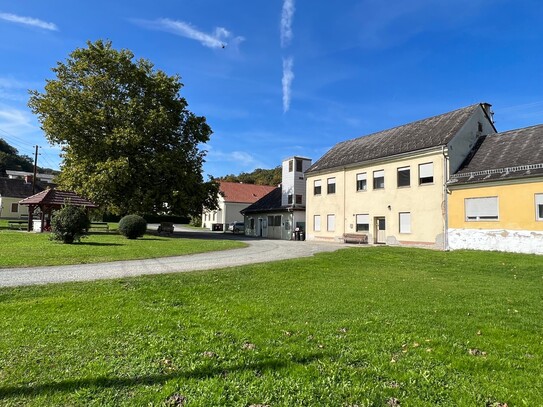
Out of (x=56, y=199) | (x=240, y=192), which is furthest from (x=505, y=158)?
(x=240, y=192)

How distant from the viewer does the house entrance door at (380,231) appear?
28.1 metres

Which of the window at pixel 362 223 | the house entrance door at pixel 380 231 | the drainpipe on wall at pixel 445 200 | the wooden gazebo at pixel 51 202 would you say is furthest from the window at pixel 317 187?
the wooden gazebo at pixel 51 202

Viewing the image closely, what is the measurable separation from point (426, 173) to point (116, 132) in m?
24.7

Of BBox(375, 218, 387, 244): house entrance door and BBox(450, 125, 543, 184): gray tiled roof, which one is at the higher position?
BBox(450, 125, 543, 184): gray tiled roof

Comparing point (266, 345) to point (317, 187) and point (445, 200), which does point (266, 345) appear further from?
point (317, 187)

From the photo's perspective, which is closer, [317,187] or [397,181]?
[397,181]

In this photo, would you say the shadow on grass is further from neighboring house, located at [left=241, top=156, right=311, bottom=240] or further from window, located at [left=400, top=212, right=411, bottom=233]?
neighboring house, located at [left=241, top=156, right=311, bottom=240]

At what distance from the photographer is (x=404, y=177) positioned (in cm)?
2672

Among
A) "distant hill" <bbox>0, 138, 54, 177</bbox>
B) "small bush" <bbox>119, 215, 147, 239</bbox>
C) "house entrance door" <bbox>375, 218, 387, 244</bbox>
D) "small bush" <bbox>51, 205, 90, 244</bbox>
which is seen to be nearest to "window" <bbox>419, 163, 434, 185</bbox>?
"house entrance door" <bbox>375, 218, 387, 244</bbox>

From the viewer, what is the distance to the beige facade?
24.5 meters

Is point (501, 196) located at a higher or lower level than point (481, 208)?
higher

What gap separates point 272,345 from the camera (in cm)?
490

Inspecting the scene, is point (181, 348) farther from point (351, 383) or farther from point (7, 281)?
Result: point (7, 281)

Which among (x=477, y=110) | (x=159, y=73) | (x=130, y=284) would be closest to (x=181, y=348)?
(x=130, y=284)
